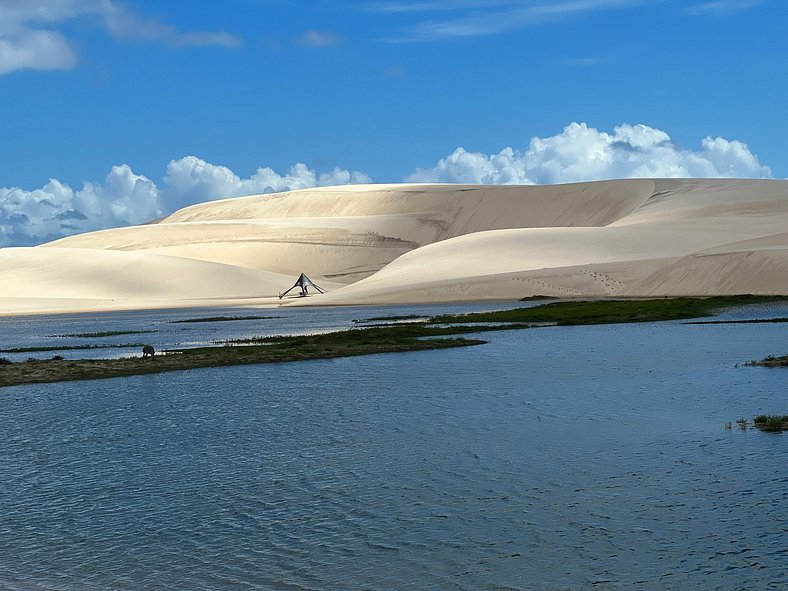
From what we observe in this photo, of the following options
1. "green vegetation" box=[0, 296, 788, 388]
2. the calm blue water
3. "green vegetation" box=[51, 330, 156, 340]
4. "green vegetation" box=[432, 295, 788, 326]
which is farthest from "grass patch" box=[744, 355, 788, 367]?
"green vegetation" box=[51, 330, 156, 340]

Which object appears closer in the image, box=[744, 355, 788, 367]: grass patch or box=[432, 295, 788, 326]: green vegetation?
box=[744, 355, 788, 367]: grass patch

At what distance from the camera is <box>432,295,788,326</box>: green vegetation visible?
5884 cm

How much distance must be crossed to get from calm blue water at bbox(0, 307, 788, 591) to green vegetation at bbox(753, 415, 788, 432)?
20.4 inches

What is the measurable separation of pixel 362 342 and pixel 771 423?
25.8 meters

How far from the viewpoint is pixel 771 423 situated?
21.0 metres

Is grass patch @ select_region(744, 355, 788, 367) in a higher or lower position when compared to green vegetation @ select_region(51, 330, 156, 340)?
lower

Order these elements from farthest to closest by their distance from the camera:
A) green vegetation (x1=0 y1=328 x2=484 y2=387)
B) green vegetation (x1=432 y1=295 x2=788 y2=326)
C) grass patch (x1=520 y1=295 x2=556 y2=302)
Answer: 1. grass patch (x1=520 y1=295 x2=556 y2=302)
2. green vegetation (x1=432 y1=295 x2=788 y2=326)
3. green vegetation (x1=0 y1=328 x2=484 y2=387)

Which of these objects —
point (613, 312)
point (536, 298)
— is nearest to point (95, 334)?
point (613, 312)

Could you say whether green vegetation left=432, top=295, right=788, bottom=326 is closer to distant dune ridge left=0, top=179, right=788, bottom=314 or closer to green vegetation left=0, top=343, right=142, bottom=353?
distant dune ridge left=0, top=179, right=788, bottom=314

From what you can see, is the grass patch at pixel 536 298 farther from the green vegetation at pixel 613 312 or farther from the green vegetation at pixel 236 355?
the green vegetation at pixel 236 355

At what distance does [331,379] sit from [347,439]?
11.2m

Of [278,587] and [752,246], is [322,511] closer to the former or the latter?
[278,587]

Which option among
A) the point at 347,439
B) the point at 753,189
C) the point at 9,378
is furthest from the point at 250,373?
the point at 753,189

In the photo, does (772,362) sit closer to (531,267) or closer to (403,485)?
(403,485)
